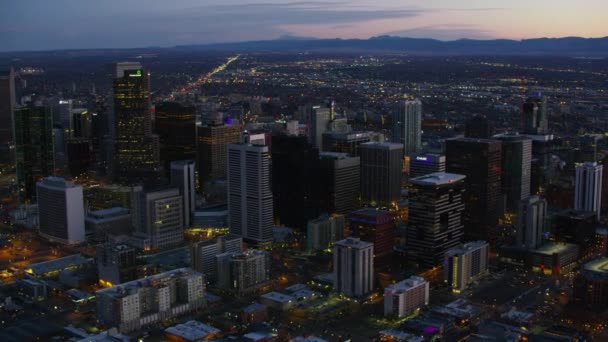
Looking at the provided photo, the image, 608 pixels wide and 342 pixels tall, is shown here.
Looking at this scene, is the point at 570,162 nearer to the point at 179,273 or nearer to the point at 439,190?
the point at 439,190

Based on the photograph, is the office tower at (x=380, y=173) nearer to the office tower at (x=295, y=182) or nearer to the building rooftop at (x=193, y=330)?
the office tower at (x=295, y=182)

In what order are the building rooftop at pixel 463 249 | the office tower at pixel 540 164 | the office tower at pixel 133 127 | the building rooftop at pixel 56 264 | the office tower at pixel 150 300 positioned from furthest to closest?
the office tower at pixel 133 127 < the office tower at pixel 540 164 < the building rooftop at pixel 56 264 < the building rooftop at pixel 463 249 < the office tower at pixel 150 300

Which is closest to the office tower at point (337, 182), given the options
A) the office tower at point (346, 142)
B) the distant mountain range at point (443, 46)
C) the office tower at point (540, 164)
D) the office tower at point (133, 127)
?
the office tower at point (346, 142)

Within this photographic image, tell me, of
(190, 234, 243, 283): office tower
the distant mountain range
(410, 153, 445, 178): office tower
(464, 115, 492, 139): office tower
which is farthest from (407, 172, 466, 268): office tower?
the distant mountain range

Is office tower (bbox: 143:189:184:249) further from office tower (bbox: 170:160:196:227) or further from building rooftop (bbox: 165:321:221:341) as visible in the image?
building rooftop (bbox: 165:321:221:341)

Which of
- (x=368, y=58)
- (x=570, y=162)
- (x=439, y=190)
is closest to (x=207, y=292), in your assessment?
(x=439, y=190)

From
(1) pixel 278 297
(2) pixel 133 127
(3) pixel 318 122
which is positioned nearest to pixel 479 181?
(1) pixel 278 297

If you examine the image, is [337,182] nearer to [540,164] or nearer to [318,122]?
[540,164]
